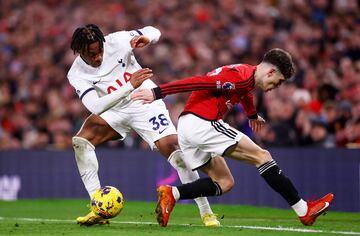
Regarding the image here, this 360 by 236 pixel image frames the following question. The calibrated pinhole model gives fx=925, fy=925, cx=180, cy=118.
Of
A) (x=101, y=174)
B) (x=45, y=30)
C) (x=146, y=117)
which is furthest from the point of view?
(x=45, y=30)

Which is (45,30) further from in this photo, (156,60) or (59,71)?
(156,60)

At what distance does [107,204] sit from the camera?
983 cm

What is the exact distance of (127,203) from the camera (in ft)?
52.5

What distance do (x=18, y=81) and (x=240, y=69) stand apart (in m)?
12.1

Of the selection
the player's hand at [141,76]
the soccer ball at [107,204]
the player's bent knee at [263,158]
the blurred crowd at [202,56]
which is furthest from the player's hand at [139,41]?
the blurred crowd at [202,56]

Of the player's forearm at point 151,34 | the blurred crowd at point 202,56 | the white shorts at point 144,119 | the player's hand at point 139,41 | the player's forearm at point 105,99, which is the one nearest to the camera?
the player's forearm at point 105,99

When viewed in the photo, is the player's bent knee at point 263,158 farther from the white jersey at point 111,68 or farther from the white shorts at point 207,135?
the white jersey at point 111,68

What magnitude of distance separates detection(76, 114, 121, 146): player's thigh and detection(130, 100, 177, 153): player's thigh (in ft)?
0.99

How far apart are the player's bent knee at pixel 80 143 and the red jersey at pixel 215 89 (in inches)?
60.5

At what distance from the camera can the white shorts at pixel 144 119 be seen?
10445 mm

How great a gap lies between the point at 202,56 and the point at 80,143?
8.25 meters

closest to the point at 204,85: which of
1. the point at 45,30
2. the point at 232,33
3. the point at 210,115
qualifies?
the point at 210,115

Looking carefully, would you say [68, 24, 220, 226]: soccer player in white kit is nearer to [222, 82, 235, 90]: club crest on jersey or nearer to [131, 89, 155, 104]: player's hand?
[131, 89, 155, 104]: player's hand

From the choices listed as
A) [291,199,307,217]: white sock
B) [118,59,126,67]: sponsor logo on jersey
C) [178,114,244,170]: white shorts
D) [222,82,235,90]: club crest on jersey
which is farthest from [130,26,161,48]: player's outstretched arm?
[291,199,307,217]: white sock
